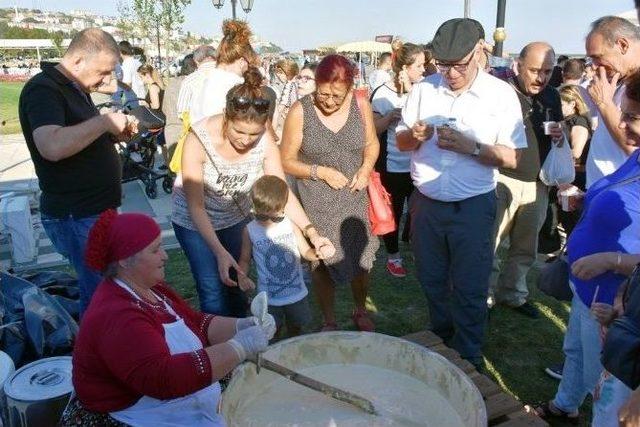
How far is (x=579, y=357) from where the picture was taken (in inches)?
94.7

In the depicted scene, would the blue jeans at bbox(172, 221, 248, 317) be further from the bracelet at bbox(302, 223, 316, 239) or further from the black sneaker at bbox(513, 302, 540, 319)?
the black sneaker at bbox(513, 302, 540, 319)

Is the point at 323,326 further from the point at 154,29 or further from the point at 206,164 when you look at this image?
the point at 154,29

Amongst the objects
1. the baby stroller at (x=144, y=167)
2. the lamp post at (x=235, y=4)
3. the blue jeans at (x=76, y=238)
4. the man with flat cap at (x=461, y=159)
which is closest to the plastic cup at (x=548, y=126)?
the man with flat cap at (x=461, y=159)

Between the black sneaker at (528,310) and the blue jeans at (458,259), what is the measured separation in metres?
0.94

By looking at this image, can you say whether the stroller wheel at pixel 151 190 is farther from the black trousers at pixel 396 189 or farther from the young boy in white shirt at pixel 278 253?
the young boy in white shirt at pixel 278 253

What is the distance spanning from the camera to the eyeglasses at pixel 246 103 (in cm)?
255

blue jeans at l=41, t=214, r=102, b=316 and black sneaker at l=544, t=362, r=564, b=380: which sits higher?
blue jeans at l=41, t=214, r=102, b=316

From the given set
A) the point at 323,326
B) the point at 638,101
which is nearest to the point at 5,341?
the point at 323,326

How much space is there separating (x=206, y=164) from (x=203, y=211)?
0.84 ft

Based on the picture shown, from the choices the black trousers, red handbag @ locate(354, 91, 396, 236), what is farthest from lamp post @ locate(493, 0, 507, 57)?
red handbag @ locate(354, 91, 396, 236)

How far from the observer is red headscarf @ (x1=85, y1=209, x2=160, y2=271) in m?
1.76

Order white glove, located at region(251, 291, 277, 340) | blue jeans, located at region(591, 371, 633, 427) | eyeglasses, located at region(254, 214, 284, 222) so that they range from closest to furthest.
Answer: blue jeans, located at region(591, 371, 633, 427), white glove, located at region(251, 291, 277, 340), eyeglasses, located at region(254, 214, 284, 222)

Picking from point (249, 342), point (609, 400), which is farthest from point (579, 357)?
point (249, 342)

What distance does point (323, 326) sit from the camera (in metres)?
3.57
